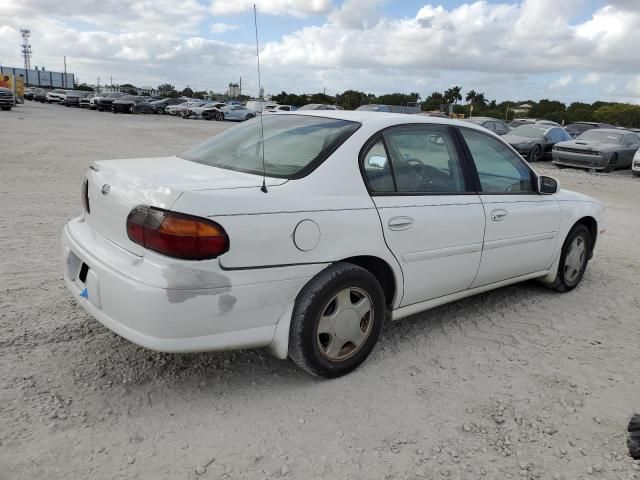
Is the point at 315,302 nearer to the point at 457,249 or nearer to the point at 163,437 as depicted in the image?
the point at 163,437

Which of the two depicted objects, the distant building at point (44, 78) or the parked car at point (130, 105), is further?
the distant building at point (44, 78)

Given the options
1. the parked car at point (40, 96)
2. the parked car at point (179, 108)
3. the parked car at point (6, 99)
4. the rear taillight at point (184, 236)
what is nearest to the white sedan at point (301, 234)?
the rear taillight at point (184, 236)

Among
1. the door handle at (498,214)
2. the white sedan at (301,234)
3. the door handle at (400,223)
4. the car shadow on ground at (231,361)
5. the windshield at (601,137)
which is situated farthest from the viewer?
the windshield at (601,137)

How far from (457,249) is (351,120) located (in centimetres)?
111

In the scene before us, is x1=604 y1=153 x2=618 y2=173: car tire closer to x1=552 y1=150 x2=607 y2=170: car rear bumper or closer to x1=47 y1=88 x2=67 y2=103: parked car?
x1=552 y1=150 x2=607 y2=170: car rear bumper

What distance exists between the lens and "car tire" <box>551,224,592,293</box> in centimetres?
482

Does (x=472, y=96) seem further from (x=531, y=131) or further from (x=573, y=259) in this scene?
(x=573, y=259)

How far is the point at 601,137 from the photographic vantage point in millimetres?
17797

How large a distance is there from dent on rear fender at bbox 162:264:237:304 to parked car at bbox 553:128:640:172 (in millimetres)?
16460

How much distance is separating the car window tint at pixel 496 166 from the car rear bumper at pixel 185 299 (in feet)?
5.90

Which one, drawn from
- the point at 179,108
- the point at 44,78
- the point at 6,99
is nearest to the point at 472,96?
the point at 179,108

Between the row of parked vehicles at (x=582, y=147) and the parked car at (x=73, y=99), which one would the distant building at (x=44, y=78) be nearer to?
the parked car at (x=73, y=99)

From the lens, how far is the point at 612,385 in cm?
332

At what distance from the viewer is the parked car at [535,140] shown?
18016 mm
